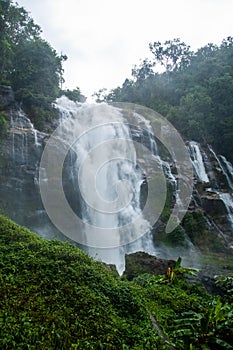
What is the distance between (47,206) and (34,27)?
61.6ft

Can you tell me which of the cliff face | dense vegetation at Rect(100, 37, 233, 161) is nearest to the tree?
dense vegetation at Rect(100, 37, 233, 161)

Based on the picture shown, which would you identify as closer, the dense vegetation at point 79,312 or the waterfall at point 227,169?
the dense vegetation at point 79,312

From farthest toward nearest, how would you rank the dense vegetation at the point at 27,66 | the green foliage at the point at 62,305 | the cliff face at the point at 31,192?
the dense vegetation at the point at 27,66 → the cliff face at the point at 31,192 → the green foliage at the point at 62,305

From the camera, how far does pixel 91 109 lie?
23516 mm

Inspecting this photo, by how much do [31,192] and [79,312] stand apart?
1096cm

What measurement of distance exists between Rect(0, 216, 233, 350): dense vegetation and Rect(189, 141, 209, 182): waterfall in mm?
15329

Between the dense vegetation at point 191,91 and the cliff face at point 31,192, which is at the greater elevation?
the dense vegetation at point 191,91

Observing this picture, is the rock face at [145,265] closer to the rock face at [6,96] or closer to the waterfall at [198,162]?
the waterfall at [198,162]

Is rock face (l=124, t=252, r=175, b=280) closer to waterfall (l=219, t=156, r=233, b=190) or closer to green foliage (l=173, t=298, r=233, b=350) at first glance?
green foliage (l=173, t=298, r=233, b=350)

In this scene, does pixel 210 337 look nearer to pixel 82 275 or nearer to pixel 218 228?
pixel 82 275

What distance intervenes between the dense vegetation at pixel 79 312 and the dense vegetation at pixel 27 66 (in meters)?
13.9

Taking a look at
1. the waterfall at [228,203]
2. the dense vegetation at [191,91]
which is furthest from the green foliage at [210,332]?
the dense vegetation at [191,91]

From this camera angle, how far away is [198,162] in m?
22.0

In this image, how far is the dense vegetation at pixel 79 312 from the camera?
3670mm
